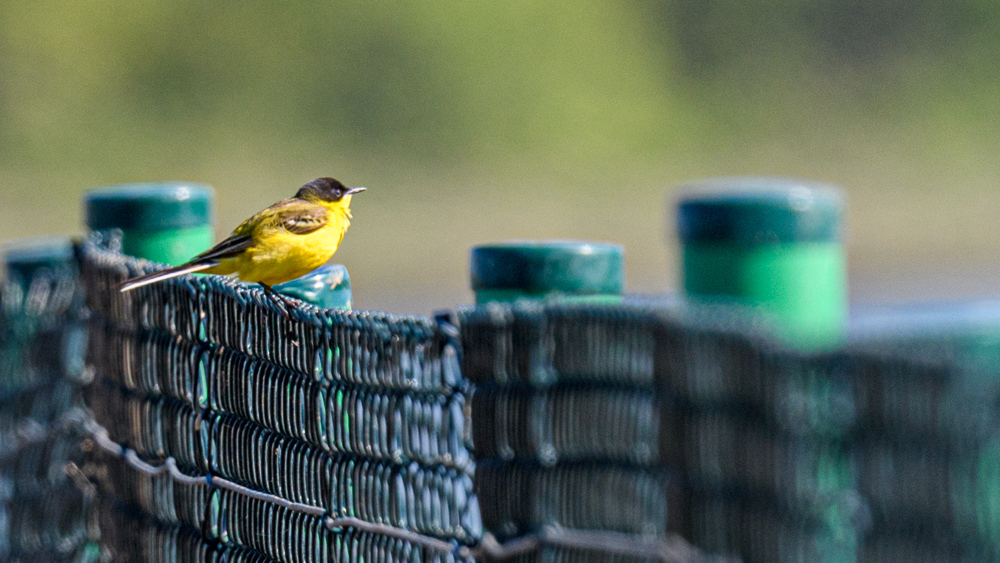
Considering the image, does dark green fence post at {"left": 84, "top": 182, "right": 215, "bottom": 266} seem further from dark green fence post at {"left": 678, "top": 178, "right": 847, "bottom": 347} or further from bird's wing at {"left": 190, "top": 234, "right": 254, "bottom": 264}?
dark green fence post at {"left": 678, "top": 178, "right": 847, "bottom": 347}

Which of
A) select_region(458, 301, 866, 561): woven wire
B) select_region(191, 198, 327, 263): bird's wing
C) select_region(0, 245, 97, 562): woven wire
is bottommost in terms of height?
select_region(0, 245, 97, 562): woven wire

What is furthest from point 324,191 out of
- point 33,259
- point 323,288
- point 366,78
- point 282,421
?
point 366,78

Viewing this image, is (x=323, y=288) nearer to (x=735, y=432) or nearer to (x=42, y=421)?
(x=42, y=421)

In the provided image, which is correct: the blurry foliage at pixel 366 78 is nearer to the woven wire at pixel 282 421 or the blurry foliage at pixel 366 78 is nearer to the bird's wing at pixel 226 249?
the bird's wing at pixel 226 249

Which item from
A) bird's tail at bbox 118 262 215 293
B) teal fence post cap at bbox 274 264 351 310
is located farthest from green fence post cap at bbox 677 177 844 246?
bird's tail at bbox 118 262 215 293

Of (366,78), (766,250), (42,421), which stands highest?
(366,78)

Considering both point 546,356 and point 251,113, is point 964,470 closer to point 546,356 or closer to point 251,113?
point 546,356

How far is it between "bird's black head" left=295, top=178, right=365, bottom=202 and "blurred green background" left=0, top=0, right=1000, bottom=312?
57.1 feet

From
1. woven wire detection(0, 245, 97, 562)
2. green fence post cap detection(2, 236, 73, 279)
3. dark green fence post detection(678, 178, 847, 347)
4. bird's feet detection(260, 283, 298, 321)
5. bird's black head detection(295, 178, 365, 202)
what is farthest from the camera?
green fence post cap detection(2, 236, 73, 279)

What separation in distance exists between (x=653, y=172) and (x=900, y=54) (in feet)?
30.5

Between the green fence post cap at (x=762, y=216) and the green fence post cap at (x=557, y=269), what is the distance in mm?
600

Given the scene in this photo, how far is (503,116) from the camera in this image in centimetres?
3153

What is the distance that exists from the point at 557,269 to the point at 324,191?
2.65m

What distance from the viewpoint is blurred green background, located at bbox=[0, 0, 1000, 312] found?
27.8m
